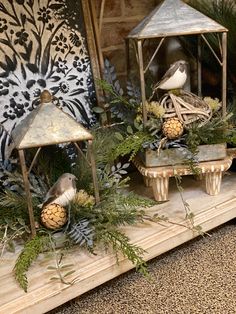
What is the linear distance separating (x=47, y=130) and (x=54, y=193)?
136 millimetres

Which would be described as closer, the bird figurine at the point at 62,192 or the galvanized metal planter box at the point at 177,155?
the bird figurine at the point at 62,192

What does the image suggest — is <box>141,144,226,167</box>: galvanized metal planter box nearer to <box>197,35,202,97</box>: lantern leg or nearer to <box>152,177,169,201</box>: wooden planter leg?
<box>152,177,169,201</box>: wooden planter leg

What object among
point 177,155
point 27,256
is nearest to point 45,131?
point 27,256

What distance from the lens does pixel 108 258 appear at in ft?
2.55

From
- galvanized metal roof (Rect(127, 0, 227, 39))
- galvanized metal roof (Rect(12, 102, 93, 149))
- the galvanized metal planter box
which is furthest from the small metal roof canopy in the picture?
galvanized metal roof (Rect(12, 102, 93, 149))

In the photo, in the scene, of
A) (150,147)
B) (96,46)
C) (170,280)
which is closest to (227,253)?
(170,280)

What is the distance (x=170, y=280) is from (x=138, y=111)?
37 centimetres

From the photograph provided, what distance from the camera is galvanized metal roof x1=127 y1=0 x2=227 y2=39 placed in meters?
0.88

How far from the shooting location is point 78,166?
91cm

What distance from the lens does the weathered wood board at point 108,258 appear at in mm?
690

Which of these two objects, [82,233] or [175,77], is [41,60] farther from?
[82,233]

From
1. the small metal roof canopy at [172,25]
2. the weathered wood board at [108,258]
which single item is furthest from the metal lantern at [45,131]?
the small metal roof canopy at [172,25]

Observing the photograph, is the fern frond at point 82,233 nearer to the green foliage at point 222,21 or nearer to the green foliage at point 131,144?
the green foliage at point 131,144

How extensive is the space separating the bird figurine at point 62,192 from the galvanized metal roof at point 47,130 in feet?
0.33
